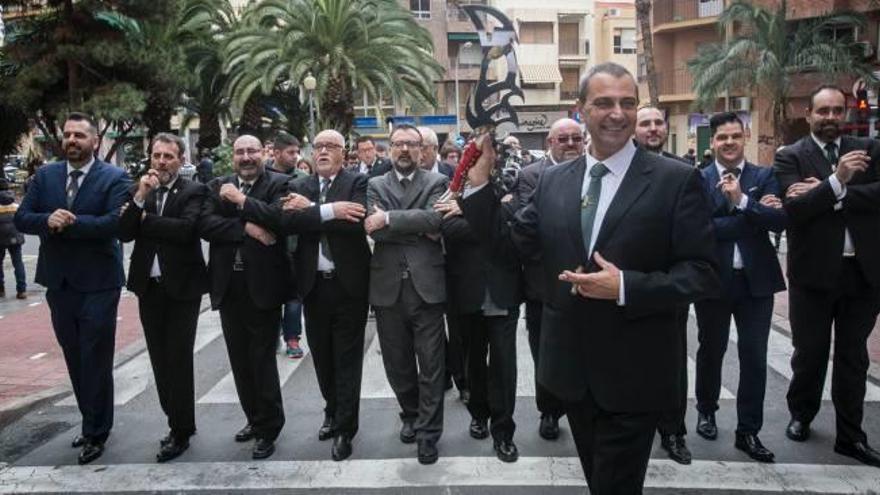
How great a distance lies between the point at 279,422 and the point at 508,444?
1580mm

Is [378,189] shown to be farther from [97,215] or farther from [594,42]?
[594,42]

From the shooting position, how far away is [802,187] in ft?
15.7

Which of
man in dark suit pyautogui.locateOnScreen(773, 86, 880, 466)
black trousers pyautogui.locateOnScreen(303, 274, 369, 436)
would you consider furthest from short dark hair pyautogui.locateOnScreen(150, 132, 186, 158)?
man in dark suit pyautogui.locateOnScreen(773, 86, 880, 466)

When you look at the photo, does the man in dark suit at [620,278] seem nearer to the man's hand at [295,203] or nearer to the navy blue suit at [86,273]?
the man's hand at [295,203]

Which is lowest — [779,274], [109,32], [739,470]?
[739,470]

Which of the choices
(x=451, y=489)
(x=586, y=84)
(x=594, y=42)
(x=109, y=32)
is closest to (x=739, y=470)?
(x=451, y=489)

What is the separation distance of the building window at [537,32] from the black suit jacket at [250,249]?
47023 millimetres

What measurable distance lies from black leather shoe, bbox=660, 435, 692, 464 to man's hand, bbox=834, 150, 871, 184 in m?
1.91

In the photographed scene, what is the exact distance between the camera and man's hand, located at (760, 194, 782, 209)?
4.79 m

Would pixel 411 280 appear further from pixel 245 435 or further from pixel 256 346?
pixel 245 435

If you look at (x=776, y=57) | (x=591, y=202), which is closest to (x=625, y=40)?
(x=776, y=57)

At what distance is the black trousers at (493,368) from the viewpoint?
5.10 meters

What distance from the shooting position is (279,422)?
5.28 meters

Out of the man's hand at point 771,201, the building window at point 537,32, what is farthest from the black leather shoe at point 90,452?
the building window at point 537,32
